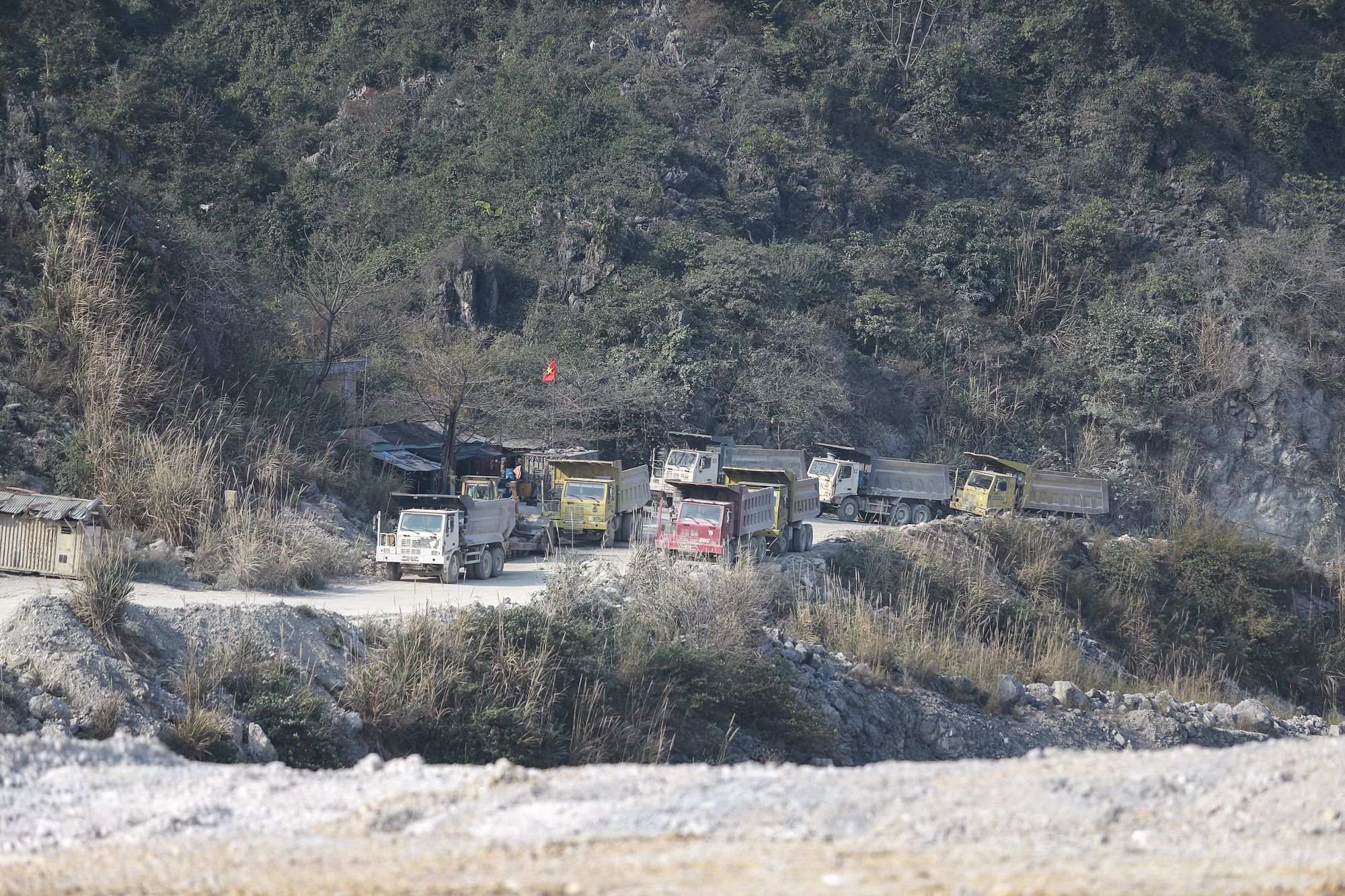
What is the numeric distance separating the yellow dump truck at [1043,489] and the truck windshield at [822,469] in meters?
4.01

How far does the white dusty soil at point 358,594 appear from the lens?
16672 millimetres

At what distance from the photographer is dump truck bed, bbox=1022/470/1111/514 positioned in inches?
1361

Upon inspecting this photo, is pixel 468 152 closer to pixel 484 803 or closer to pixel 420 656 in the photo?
pixel 420 656

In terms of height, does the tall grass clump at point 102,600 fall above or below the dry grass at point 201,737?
above

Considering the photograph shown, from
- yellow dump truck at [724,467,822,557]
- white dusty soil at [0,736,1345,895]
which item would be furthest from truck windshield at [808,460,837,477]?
white dusty soil at [0,736,1345,895]

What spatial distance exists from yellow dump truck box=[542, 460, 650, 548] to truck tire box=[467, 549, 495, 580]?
415 centimetres

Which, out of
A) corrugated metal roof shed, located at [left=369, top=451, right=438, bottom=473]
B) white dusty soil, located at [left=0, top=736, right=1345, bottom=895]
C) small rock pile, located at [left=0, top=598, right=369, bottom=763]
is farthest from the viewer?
corrugated metal roof shed, located at [left=369, top=451, right=438, bottom=473]

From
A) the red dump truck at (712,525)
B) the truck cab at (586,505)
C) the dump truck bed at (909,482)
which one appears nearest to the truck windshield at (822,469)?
the dump truck bed at (909,482)

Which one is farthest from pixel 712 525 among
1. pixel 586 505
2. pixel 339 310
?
pixel 339 310

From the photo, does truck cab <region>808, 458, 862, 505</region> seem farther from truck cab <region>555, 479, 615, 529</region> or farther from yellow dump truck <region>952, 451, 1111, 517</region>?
truck cab <region>555, 479, 615, 529</region>

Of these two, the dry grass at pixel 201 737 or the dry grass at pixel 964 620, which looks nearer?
the dry grass at pixel 201 737

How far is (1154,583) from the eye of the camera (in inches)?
1175

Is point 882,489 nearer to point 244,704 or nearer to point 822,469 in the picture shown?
point 822,469

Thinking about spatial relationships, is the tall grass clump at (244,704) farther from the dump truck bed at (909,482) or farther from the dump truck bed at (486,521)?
the dump truck bed at (909,482)
